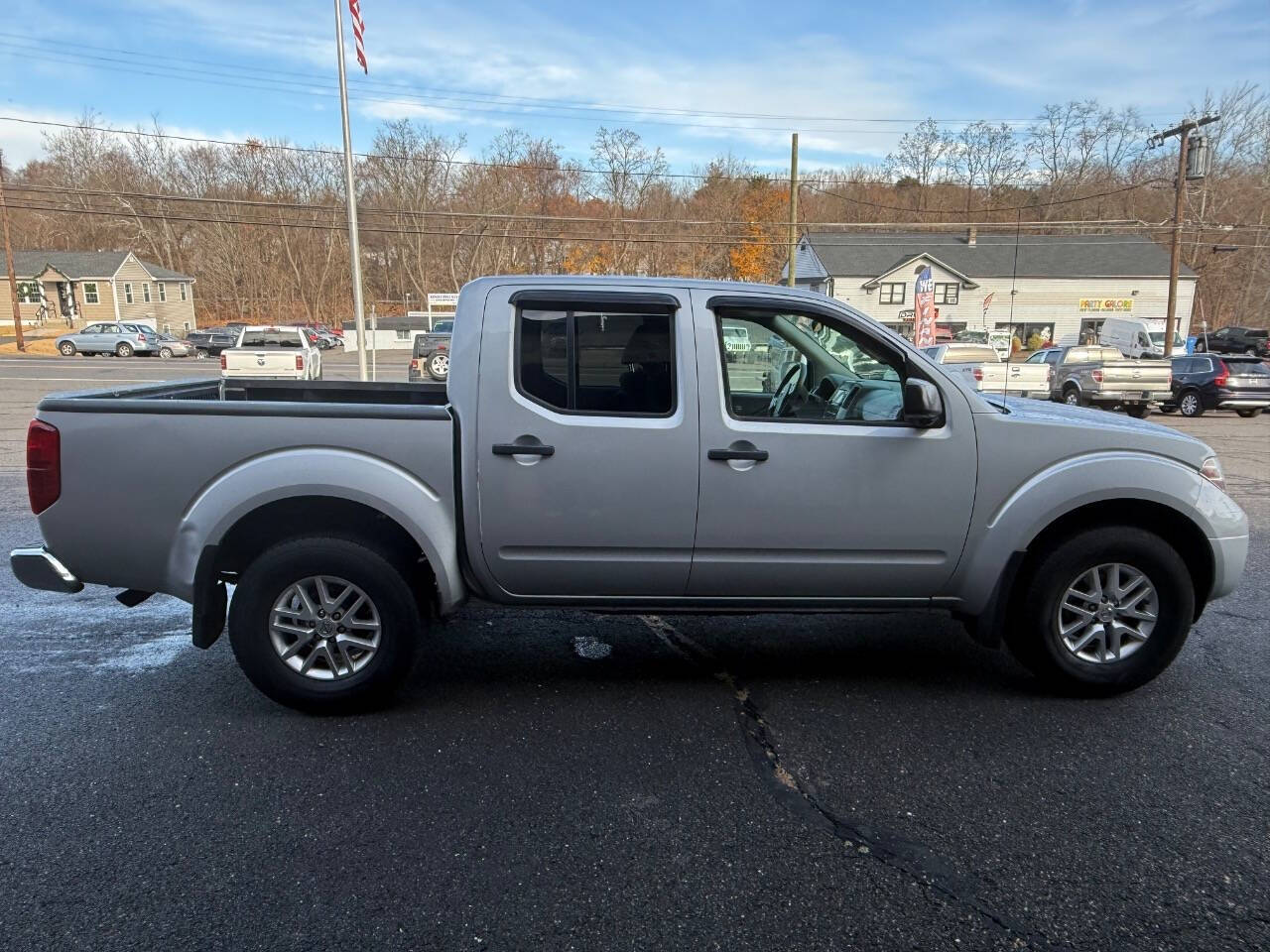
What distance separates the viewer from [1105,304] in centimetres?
4988

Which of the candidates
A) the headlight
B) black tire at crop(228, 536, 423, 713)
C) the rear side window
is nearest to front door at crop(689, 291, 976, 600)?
the headlight

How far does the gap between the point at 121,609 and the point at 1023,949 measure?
17.5ft

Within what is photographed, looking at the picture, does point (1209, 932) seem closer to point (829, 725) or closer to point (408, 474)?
point (829, 725)

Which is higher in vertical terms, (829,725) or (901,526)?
(901,526)

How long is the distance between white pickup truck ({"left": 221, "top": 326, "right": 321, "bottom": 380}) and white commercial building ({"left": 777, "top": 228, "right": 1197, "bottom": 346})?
34.7 m

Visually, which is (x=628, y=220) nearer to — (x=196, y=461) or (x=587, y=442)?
(x=587, y=442)

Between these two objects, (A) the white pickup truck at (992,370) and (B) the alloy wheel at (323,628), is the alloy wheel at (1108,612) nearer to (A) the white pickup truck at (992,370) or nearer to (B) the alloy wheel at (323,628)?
(B) the alloy wheel at (323,628)

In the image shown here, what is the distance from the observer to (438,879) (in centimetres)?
264

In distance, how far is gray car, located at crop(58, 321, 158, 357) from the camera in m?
42.2

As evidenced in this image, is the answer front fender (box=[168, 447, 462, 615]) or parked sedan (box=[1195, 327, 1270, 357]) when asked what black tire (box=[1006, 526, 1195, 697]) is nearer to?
front fender (box=[168, 447, 462, 615])

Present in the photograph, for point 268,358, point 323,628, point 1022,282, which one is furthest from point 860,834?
point 1022,282

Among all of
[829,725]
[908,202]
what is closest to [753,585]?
[829,725]

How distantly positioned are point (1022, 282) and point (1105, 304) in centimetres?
559


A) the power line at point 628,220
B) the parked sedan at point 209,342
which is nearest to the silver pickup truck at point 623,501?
the power line at point 628,220
